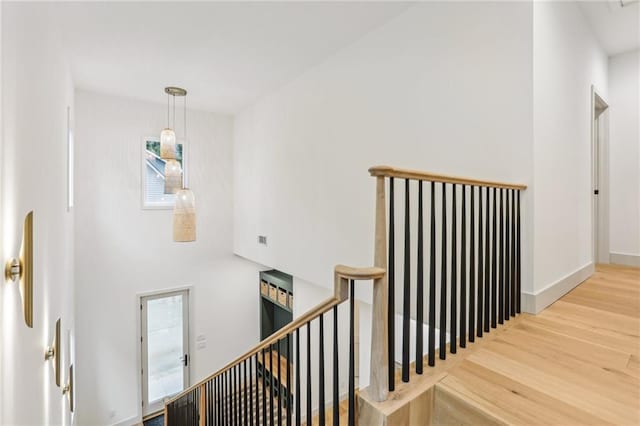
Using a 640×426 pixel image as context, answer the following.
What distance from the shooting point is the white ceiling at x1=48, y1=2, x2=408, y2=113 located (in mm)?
2887

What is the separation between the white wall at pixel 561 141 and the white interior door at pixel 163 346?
222 inches

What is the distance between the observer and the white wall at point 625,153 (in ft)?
12.1

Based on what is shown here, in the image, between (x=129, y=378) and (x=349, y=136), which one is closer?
(x=349, y=136)

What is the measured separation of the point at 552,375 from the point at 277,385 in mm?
3045

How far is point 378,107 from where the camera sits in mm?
3191

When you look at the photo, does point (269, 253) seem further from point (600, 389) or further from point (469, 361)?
point (600, 389)

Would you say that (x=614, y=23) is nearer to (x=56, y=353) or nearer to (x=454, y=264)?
(x=454, y=264)

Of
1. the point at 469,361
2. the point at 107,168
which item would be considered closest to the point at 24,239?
the point at 469,361

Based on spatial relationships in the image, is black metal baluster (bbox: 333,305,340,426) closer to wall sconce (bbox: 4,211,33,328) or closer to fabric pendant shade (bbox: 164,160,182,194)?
wall sconce (bbox: 4,211,33,328)

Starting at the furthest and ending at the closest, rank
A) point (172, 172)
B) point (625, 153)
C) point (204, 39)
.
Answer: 1. point (172, 172)
2. point (625, 153)
3. point (204, 39)

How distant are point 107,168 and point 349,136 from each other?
4060 millimetres

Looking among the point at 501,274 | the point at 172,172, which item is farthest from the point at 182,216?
the point at 501,274

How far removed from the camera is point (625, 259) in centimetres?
387

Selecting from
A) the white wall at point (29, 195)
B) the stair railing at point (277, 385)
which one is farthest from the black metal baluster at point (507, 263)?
the white wall at point (29, 195)
